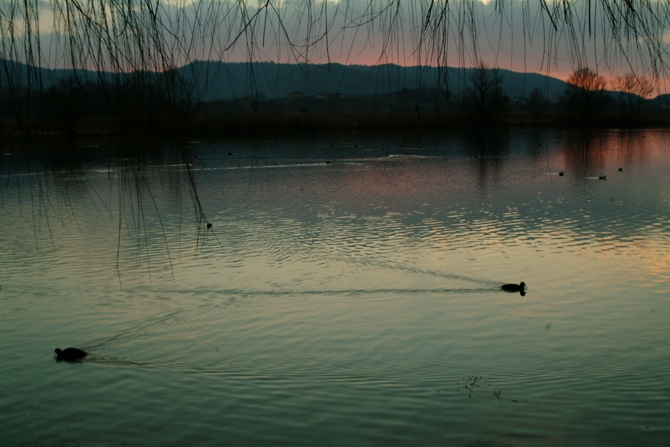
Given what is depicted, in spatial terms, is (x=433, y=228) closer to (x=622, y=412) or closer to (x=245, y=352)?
(x=245, y=352)

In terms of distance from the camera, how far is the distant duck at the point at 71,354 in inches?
285

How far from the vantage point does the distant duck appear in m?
7.23

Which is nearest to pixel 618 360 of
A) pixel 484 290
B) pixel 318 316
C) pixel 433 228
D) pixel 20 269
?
pixel 484 290

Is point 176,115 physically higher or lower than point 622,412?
higher

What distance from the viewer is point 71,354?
7238 millimetres

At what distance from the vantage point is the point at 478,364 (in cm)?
671

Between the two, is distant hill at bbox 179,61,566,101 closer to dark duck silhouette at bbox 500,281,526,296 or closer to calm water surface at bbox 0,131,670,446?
calm water surface at bbox 0,131,670,446

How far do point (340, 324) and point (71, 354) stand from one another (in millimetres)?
3357

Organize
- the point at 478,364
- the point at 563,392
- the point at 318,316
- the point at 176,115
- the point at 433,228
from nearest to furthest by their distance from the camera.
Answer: the point at 176,115 < the point at 563,392 < the point at 478,364 < the point at 318,316 < the point at 433,228

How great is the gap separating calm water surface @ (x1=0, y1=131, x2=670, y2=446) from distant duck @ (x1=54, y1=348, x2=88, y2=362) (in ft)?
0.52

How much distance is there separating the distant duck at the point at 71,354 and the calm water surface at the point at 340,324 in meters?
0.16

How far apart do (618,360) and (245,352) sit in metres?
4.22

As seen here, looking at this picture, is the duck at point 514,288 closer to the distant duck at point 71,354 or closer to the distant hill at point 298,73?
the distant duck at point 71,354

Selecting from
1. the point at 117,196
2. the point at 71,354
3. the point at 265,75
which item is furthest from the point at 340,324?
the point at 117,196
